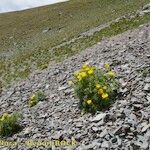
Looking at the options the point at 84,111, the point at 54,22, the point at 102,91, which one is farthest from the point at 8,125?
the point at 54,22

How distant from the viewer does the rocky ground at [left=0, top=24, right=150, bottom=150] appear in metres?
12.4

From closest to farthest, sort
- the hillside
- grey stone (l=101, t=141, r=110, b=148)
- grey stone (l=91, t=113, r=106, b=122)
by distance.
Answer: grey stone (l=101, t=141, r=110, b=148), the hillside, grey stone (l=91, t=113, r=106, b=122)

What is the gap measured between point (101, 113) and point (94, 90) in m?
0.77

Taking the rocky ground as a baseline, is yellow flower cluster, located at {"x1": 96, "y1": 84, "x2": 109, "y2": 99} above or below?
above

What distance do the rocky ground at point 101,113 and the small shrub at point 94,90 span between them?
282 mm

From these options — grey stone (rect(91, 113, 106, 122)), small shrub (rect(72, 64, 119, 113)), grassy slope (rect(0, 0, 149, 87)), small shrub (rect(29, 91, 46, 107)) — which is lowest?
grassy slope (rect(0, 0, 149, 87))

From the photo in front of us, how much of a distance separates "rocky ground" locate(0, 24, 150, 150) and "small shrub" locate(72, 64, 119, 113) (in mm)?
282

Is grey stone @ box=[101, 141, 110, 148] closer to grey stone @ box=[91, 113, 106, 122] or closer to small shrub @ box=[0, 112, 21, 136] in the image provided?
grey stone @ box=[91, 113, 106, 122]

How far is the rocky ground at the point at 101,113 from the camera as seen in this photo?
12367 mm

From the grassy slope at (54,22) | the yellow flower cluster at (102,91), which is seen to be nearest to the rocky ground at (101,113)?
the yellow flower cluster at (102,91)

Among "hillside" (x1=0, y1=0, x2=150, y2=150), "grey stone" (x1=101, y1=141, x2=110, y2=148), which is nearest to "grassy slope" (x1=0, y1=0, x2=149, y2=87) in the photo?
"hillside" (x1=0, y1=0, x2=150, y2=150)

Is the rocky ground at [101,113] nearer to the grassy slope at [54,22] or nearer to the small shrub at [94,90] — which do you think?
the small shrub at [94,90]

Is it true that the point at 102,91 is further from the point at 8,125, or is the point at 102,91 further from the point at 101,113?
the point at 8,125

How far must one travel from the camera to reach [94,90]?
13938 millimetres
